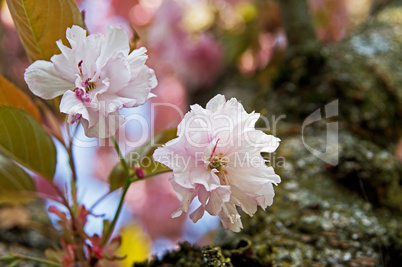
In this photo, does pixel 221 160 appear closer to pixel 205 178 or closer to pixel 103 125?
pixel 205 178

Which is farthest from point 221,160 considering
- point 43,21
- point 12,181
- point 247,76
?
point 247,76

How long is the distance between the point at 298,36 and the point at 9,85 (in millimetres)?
886

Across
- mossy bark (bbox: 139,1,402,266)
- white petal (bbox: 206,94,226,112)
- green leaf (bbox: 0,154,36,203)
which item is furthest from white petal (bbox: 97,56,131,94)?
green leaf (bbox: 0,154,36,203)

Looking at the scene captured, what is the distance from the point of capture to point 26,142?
1.98ft

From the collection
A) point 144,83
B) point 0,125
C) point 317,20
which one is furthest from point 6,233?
point 317,20

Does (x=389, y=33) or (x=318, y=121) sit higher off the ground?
(x=389, y=33)

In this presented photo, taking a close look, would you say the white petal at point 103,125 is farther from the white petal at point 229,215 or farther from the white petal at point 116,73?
the white petal at point 229,215

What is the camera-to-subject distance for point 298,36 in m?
1.20

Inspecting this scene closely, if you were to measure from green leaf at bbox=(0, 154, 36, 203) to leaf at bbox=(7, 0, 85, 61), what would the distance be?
0.26m

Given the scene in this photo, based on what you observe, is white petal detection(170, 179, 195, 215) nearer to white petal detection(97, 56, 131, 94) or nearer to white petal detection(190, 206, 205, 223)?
white petal detection(190, 206, 205, 223)

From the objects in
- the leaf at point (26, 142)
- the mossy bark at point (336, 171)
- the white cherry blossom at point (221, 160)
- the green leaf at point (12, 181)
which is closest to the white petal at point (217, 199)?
the white cherry blossom at point (221, 160)

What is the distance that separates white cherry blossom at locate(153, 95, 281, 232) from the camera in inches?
16.9

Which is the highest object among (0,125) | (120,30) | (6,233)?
(120,30)

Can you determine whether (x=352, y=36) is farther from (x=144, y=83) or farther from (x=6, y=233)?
(x=6, y=233)
